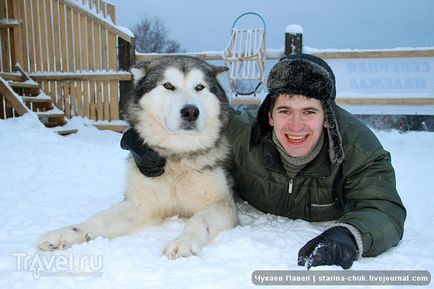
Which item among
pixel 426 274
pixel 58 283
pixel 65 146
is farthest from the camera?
pixel 65 146

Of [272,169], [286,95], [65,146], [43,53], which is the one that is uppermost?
[43,53]

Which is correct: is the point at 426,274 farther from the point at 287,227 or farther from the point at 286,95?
the point at 286,95

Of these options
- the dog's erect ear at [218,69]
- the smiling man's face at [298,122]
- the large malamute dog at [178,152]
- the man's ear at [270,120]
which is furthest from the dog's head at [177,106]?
the smiling man's face at [298,122]

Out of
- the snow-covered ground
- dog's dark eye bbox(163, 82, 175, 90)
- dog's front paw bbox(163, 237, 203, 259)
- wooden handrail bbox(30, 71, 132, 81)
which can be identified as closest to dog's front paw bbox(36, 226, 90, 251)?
the snow-covered ground

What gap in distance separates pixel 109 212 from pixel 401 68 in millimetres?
6557

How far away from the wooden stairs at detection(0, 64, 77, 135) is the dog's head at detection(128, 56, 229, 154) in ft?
16.1

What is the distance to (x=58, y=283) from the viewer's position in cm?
147

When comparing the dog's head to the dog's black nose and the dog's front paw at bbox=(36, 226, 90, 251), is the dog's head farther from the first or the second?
the dog's front paw at bbox=(36, 226, 90, 251)

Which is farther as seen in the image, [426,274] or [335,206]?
[335,206]

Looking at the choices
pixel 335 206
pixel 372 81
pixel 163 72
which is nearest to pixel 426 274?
pixel 335 206

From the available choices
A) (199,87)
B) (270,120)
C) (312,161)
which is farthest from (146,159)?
(312,161)

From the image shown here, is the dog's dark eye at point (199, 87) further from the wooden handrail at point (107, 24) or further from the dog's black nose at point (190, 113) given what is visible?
the wooden handrail at point (107, 24)

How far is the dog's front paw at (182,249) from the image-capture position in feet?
5.79

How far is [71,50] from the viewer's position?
25.7 ft
